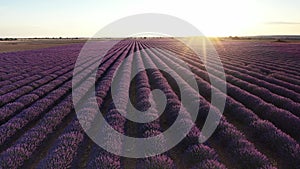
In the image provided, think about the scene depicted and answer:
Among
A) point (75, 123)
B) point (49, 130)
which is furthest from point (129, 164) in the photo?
point (49, 130)

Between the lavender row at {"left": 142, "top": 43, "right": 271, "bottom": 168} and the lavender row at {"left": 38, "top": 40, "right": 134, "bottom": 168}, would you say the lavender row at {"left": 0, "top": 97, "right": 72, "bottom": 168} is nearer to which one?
the lavender row at {"left": 38, "top": 40, "right": 134, "bottom": 168}

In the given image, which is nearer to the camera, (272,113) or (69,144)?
(69,144)

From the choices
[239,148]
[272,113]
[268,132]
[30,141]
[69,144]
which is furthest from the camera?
[272,113]

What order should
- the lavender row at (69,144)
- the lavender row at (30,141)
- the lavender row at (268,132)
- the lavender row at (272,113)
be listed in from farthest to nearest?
1. the lavender row at (272,113)
2. the lavender row at (268,132)
3. the lavender row at (30,141)
4. the lavender row at (69,144)

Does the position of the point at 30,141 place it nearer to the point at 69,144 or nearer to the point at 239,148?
the point at 69,144

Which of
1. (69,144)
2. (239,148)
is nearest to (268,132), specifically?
(239,148)

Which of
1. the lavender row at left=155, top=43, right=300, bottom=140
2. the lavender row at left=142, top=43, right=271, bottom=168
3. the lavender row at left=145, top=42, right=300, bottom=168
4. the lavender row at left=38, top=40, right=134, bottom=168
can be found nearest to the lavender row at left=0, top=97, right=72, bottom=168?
the lavender row at left=38, top=40, right=134, bottom=168

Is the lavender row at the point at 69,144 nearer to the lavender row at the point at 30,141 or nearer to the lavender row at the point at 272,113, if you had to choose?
the lavender row at the point at 30,141

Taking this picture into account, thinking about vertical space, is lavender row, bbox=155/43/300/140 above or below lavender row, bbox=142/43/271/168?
below

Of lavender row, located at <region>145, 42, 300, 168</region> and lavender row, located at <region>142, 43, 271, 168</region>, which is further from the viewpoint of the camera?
lavender row, located at <region>145, 42, 300, 168</region>

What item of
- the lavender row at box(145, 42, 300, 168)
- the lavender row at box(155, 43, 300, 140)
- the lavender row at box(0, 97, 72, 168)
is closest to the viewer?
the lavender row at box(0, 97, 72, 168)

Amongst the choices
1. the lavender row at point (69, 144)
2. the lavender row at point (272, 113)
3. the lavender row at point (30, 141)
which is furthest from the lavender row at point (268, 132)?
the lavender row at point (30, 141)

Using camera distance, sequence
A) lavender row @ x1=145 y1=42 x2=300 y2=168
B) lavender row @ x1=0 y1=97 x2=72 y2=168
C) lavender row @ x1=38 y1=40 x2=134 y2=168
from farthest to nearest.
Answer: lavender row @ x1=145 y1=42 x2=300 y2=168
lavender row @ x1=0 y1=97 x2=72 y2=168
lavender row @ x1=38 y1=40 x2=134 y2=168
